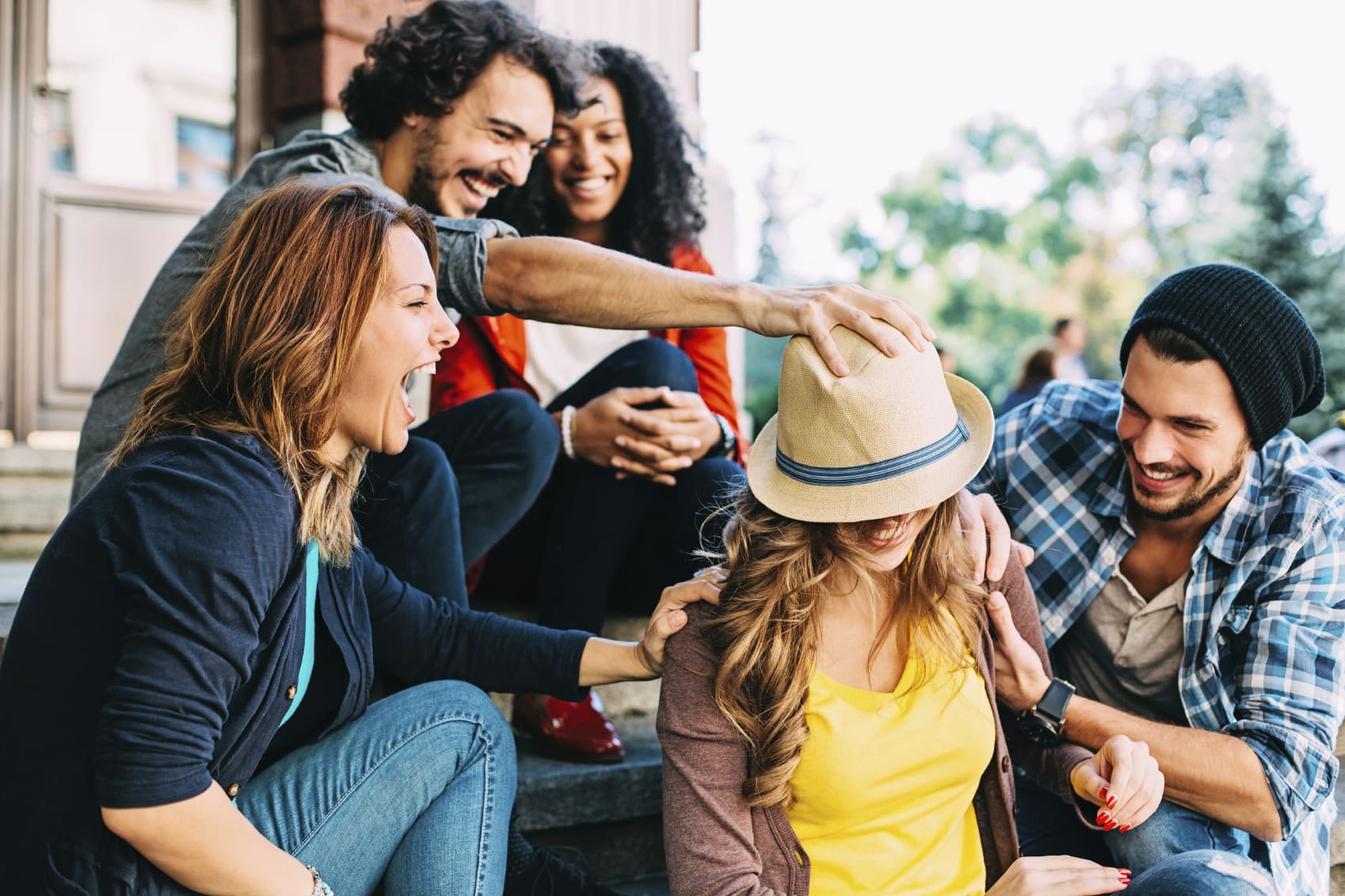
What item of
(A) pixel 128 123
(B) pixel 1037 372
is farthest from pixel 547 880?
(B) pixel 1037 372

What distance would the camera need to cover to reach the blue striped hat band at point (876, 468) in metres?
1.69

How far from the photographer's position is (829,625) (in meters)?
1.85

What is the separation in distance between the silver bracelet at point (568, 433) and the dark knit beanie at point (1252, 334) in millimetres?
1244

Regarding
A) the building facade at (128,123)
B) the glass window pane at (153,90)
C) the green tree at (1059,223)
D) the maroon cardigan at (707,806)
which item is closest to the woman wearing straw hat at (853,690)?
the maroon cardigan at (707,806)

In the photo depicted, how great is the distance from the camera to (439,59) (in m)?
2.45

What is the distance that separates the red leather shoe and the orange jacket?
75 centimetres

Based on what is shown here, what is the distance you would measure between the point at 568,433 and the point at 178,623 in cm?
133

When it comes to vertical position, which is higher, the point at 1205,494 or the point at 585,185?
the point at 585,185

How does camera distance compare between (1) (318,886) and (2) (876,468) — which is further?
(2) (876,468)

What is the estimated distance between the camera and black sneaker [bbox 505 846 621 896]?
1.96 meters

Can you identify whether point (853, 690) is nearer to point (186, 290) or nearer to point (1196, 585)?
point (1196, 585)

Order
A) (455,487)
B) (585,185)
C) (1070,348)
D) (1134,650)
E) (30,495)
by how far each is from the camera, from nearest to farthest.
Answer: (455,487) → (1134,650) → (585,185) → (30,495) → (1070,348)

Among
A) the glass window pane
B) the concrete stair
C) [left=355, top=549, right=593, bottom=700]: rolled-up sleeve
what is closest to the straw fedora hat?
[left=355, top=549, right=593, bottom=700]: rolled-up sleeve

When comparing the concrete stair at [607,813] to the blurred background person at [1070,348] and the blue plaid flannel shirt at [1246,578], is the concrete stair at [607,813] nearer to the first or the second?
the blue plaid flannel shirt at [1246,578]
